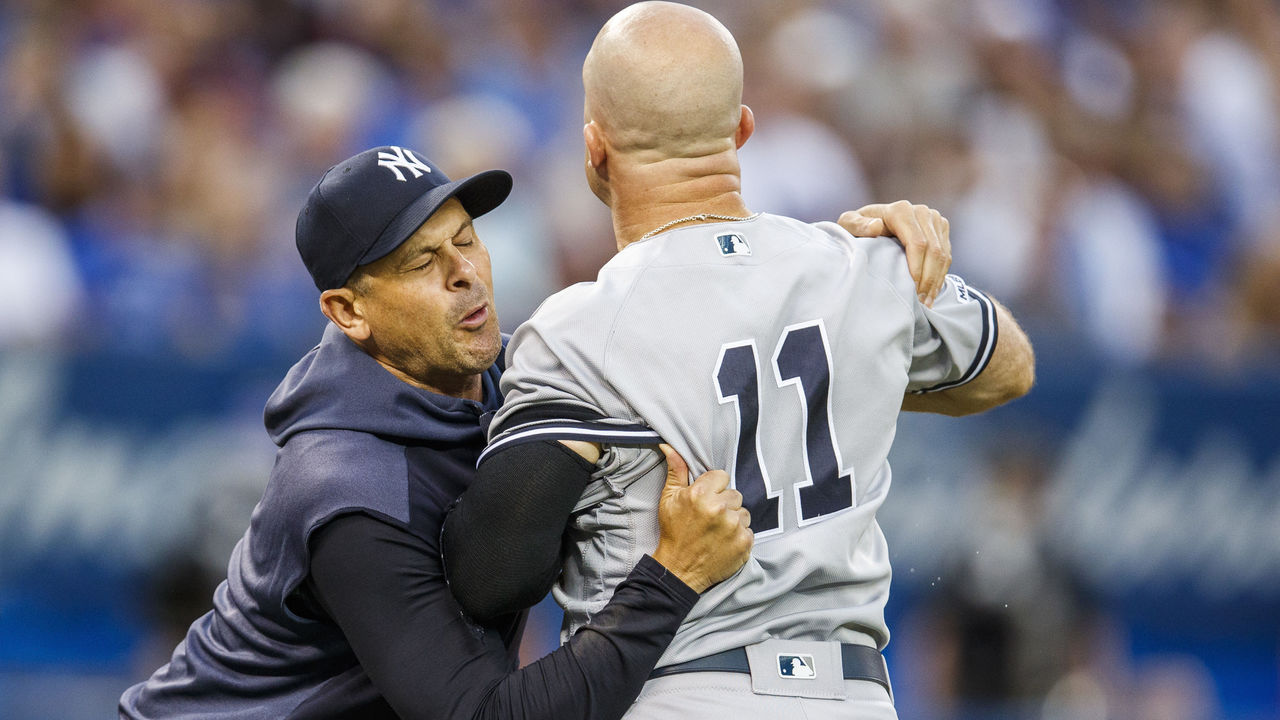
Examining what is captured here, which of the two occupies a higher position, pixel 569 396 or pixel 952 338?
pixel 569 396

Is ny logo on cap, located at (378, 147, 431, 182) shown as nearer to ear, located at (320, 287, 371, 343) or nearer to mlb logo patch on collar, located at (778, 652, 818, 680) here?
ear, located at (320, 287, 371, 343)

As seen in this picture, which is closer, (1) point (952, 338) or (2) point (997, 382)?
(1) point (952, 338)

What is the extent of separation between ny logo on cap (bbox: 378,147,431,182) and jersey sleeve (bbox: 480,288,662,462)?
0.56 metres

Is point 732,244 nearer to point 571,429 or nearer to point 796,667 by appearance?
point 571,429

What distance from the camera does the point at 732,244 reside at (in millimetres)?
2664

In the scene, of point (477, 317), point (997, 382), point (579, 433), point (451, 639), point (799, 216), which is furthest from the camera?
point (799, 216)

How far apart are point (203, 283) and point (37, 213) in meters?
1.07

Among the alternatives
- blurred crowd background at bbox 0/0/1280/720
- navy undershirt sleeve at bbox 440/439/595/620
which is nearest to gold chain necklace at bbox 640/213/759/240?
navy undershirt sleeve at bbox 440/439/595/620

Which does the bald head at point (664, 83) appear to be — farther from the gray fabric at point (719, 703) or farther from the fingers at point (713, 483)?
the gray fabric at point (719, 703)

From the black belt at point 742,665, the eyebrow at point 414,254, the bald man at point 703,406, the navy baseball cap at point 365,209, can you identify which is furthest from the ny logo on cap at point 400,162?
the black belt at point 742,665

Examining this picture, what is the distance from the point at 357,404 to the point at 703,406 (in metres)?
0.71

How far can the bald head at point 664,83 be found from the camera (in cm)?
265

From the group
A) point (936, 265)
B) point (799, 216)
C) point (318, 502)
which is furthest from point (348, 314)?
point (799, 216)

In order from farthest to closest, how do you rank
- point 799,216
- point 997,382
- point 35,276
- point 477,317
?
point 799,216
point 35,276
point 997,382
point 477,317
